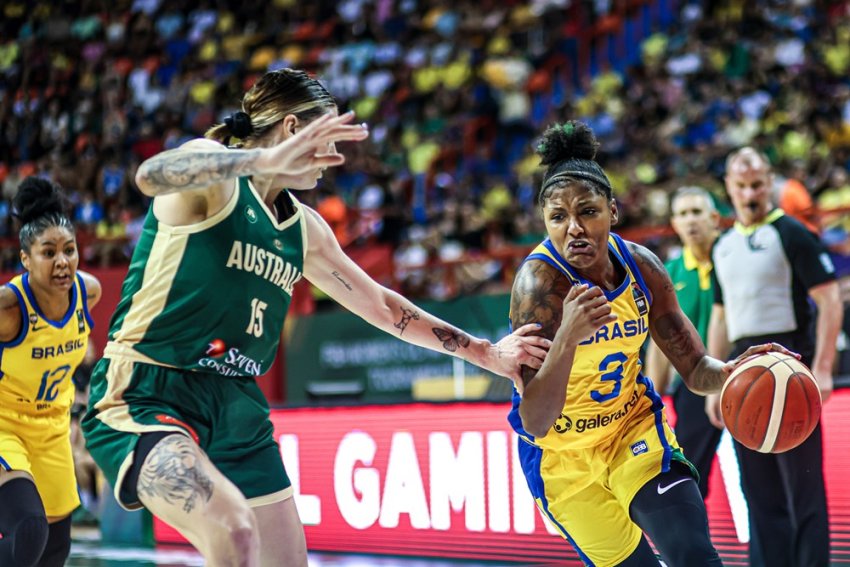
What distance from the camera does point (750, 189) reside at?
217 inches

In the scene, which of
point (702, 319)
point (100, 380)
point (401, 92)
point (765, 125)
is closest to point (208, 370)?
point (100, 380)

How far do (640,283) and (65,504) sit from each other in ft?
9.42

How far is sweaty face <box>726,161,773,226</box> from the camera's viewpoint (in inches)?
216

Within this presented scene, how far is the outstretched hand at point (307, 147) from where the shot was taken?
3053mm

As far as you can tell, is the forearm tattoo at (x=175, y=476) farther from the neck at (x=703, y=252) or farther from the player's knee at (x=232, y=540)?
the neck at (x=703, y=252)

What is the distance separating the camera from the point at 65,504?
5074mm

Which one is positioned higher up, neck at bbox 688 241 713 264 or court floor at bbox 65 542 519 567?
neck at bbox 688 241 713 264

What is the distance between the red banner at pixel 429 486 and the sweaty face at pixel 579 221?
9.85ft

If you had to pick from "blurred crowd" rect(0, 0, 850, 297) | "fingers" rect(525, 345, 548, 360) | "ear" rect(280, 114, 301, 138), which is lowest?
"fingers" rect(525, 345, 548, 360)

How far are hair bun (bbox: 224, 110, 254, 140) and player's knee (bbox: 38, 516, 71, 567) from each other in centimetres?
237

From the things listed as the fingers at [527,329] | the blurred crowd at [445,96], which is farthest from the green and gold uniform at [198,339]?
the blurred crowd at [445,96]

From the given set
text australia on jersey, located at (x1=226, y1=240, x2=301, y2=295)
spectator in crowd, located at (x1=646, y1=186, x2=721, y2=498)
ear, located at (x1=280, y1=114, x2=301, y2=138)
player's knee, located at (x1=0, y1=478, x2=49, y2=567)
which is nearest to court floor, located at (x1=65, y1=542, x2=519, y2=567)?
spectator in crowd, located at (x1=646, y1=186, x2=721, y2=498)

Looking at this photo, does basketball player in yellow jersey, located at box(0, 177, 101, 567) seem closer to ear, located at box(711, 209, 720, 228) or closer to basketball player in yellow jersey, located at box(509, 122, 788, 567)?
basketball player in yellow jersey, located at box(509, 122, 788, 567)

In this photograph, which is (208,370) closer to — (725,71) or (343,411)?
(343,411)
